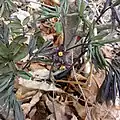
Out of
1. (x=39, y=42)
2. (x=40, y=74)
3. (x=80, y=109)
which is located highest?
(x=39, y=42)

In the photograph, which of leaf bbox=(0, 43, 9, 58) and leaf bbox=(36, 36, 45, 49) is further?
leaf bbox=(36, 36, 45, 49)

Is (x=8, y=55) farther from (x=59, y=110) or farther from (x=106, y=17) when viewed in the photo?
(x=106, y=17)

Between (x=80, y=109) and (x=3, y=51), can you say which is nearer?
(x=3, y=51)

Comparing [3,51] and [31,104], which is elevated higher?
[3,51]

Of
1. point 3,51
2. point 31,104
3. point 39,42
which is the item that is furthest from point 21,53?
point 31,104

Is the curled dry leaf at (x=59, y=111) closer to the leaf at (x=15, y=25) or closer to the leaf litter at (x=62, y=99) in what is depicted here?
the leaf litter at (x=62, y=99)

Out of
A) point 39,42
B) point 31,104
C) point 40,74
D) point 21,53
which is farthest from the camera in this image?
point 40,74

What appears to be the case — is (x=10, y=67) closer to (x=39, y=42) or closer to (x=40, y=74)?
(x=39, y=42)

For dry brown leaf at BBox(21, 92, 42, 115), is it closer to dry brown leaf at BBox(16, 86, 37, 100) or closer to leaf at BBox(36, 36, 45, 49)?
dry brown leaf at BBox(16, 86, 37, 100)

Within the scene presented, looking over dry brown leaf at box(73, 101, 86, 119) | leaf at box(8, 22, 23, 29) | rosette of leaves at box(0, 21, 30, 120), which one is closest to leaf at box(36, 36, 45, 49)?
leaf at box(8, 22, 23, 29)
